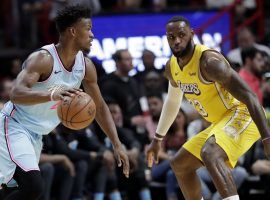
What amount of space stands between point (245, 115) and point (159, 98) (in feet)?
11.4

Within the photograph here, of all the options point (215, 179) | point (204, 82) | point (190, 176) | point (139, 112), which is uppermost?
point (204, 82)

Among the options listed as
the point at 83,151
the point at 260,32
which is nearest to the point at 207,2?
the point at 260,32

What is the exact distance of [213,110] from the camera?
698cm

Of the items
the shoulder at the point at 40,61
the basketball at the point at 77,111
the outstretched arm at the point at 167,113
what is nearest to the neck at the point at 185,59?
the outstretched arm at the point at 167,113

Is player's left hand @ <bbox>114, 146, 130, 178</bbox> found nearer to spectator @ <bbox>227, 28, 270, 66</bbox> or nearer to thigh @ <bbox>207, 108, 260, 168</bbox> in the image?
thigh @ <bbox>207, 108, 260, 168</bbox>

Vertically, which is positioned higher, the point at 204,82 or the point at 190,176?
the point at 204,82

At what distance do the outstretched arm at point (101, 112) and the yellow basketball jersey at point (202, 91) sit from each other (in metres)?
0.80

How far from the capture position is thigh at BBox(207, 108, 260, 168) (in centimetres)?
658

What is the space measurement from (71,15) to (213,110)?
163cm

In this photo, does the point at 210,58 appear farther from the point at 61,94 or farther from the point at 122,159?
the point at 61,94

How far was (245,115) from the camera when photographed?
6891 mm

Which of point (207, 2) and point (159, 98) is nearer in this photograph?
point (159, 98)

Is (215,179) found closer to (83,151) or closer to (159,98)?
(83,151)

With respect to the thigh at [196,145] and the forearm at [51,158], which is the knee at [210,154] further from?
the forearm at [51,158]
